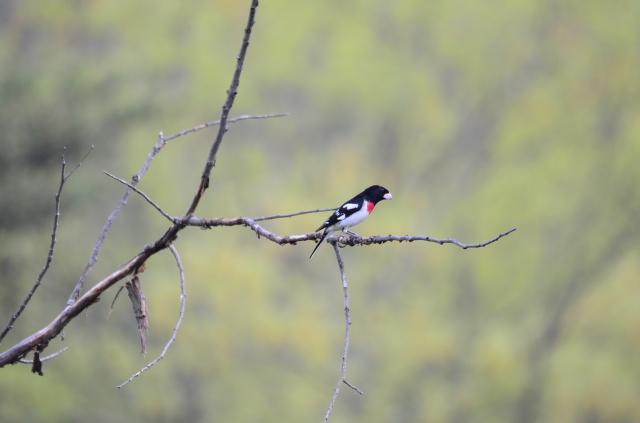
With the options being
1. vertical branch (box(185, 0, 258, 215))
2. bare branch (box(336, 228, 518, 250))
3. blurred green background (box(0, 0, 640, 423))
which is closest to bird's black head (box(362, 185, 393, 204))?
bare branch (box(336, 228, 518, 250))

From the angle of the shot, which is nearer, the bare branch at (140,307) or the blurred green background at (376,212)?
the bare branch at (140,307)

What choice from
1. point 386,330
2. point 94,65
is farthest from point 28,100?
point 386,330

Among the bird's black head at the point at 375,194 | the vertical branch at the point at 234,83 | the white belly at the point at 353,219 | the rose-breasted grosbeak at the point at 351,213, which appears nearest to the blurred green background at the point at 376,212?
the bird's black head at the point at 375,194

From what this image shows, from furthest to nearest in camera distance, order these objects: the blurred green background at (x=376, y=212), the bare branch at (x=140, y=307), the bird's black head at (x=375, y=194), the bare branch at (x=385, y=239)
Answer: the blurred green background at (x=376, y=212) → the bird's black head at (x=375, y=194) → the bare branch at (x=140, y=307) → the bare branch at (x=385, y=239)

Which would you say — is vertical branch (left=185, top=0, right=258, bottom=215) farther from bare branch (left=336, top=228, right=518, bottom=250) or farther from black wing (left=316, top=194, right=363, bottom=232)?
black wing (left=316, top=194, right=363, bottom=232)

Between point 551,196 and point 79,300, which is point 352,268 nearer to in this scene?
point 551,196

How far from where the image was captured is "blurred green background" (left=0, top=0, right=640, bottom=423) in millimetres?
16719

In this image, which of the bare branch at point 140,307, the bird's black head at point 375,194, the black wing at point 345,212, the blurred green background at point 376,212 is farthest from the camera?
the blurred green background at point 376,212

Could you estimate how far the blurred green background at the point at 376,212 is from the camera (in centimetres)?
1672

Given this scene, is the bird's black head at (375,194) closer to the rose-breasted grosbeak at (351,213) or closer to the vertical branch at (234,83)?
the rose-breasted grosbeak at (351,213)

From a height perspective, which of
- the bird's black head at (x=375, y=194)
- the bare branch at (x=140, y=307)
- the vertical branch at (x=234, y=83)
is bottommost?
the bare branch at (x=140, y=307)

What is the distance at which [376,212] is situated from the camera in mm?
Result: 17750

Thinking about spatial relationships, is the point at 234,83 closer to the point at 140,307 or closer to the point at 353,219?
the point at 140,307

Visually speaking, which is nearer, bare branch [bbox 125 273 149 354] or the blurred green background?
bare branch [bbox 125 273 149 354]
